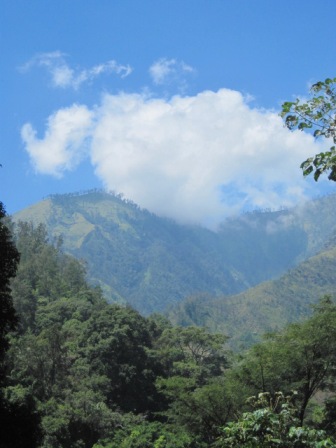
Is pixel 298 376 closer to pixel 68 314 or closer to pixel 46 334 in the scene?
pixel 46 334

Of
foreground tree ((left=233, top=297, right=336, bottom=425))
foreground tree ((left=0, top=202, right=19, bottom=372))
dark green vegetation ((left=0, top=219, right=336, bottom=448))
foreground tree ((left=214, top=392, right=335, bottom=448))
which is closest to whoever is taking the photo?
foreground tree ((left=214, top=392, right=335, bottom=448))

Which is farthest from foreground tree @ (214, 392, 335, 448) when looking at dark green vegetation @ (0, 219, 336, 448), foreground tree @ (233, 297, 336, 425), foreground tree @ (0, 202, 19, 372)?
foreground tree @ (233, 297, 336, 425)

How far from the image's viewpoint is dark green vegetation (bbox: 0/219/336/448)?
13.0 metres

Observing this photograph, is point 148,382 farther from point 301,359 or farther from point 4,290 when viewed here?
point 4,290

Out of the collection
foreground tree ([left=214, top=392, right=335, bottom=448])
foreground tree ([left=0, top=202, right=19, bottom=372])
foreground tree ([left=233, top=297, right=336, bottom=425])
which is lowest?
foreground tree ([left=214, top=392, right=335, bottom=448])

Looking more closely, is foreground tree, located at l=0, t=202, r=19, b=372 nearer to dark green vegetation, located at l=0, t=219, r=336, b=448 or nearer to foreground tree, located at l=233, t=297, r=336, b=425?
dark green vegetation, located at l=0, t=219, r=336, b=448

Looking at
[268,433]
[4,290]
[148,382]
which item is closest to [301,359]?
[4,290]

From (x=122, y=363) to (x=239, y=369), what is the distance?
63.1 ft

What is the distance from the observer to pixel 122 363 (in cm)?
4694

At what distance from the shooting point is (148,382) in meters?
47.8

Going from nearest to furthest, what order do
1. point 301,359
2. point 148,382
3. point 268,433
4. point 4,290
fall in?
point 268,433, point 4,290, point 301,359, point 148,382

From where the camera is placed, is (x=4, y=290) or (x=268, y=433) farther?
(x=4, y=290)

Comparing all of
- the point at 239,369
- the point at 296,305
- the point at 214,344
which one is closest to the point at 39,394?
the point at 239,369

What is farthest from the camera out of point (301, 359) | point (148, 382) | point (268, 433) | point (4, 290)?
point (148, 382)
